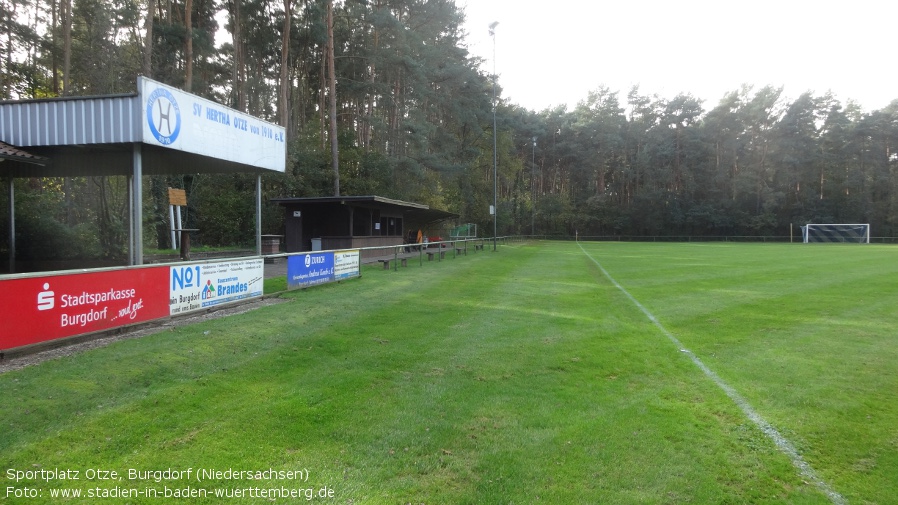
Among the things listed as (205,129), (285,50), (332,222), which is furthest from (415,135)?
(205,129)

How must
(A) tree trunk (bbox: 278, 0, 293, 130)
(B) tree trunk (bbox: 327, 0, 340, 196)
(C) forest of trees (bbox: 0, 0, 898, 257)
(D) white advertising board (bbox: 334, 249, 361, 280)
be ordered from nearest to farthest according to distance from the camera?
1. (D) white advertising board (bbox: 334, 249, 361, 280)
2. (C) forest of trees (bbox: 0, 0, 898, 257)
3. (A) tree trunk (bbox: 278, 0, 293, 130)
4. (B) tree trunk (bbox: 327, 0, 340, 196)

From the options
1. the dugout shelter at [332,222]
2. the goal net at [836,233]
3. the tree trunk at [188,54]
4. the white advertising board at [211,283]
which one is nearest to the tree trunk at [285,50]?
the tree trunk at [188,54]

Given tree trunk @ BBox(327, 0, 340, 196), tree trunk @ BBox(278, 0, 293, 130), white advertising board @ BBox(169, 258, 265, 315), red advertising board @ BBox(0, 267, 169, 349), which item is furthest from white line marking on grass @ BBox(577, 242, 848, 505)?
tree trunk @ BBox(278, 0, 293, 130)

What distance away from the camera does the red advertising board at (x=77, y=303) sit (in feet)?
19.3

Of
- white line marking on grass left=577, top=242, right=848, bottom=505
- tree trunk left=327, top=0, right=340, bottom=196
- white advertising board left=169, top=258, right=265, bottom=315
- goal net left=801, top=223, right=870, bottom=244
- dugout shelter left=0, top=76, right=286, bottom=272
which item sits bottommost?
white line marking on grass left=577, top=242, right=848, bottom=505

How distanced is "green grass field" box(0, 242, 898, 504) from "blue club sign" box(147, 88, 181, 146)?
14.1ft

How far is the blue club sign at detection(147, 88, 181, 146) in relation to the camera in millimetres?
10148

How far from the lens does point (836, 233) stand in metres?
60.2

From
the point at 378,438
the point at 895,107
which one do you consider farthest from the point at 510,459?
the point at 895,107

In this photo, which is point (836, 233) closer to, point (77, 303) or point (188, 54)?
point (188, 54)

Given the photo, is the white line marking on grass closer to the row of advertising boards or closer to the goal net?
the row of advertising boards

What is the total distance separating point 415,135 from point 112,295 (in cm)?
2975

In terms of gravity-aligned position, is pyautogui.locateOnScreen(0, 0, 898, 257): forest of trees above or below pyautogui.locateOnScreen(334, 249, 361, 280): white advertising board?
above

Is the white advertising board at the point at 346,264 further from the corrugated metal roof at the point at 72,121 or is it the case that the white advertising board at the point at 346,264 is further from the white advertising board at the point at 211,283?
the corrugated metal roof at the point at 72,121
